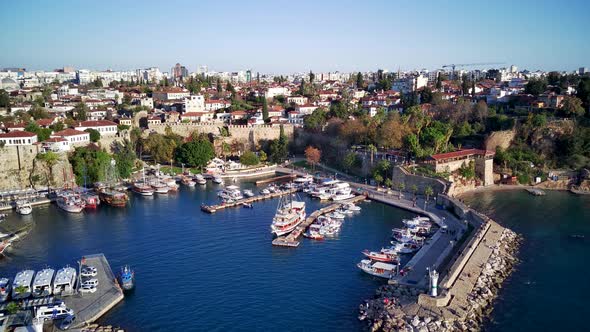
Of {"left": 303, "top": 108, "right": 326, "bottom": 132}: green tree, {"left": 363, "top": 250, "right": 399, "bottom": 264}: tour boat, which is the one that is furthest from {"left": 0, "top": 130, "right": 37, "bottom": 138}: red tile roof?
{"left": 363, "top": 250, "right": 399, "bottom": 264}: tour boat

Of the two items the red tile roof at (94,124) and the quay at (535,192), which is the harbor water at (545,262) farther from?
the red tile roof at (94,124)

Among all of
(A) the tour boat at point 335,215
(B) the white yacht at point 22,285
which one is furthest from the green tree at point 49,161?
(A) the tour boat at point 335,215

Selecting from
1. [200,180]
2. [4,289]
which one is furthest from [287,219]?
[200,180]

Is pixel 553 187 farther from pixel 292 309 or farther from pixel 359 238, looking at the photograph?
pixel 292 309

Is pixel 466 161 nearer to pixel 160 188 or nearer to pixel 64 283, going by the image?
pixel 160 188

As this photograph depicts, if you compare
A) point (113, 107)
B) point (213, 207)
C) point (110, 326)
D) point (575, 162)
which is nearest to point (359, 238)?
point (213, 207)

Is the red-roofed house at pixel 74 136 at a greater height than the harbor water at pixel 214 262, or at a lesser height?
greater
